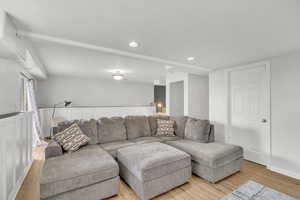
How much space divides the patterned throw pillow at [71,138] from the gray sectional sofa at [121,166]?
97mm

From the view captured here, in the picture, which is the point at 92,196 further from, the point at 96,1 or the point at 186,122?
the point at 186,122

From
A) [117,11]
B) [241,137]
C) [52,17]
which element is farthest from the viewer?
[241,137]

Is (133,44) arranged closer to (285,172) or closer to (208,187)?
(208,187)

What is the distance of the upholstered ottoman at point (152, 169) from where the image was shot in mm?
1855

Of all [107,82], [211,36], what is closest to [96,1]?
[211,36]

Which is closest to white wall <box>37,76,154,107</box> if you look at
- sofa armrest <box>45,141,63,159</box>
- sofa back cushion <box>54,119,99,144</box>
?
sofa back cushion <box>54,119,99,144</box>

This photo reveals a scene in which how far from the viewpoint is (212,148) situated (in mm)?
2455

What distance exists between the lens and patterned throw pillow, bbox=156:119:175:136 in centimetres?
338

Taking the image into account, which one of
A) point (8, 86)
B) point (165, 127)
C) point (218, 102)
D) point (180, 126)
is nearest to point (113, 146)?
point (165, 127)

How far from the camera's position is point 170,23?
5.37 feet

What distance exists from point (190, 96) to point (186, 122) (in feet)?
4.33

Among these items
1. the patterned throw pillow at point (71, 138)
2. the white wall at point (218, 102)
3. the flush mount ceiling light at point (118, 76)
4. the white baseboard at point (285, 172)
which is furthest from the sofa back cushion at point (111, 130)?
the white baseboard at point (285, 172)

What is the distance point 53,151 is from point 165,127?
2278mm

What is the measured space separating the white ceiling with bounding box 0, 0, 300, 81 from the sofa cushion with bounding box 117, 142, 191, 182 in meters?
1.72
